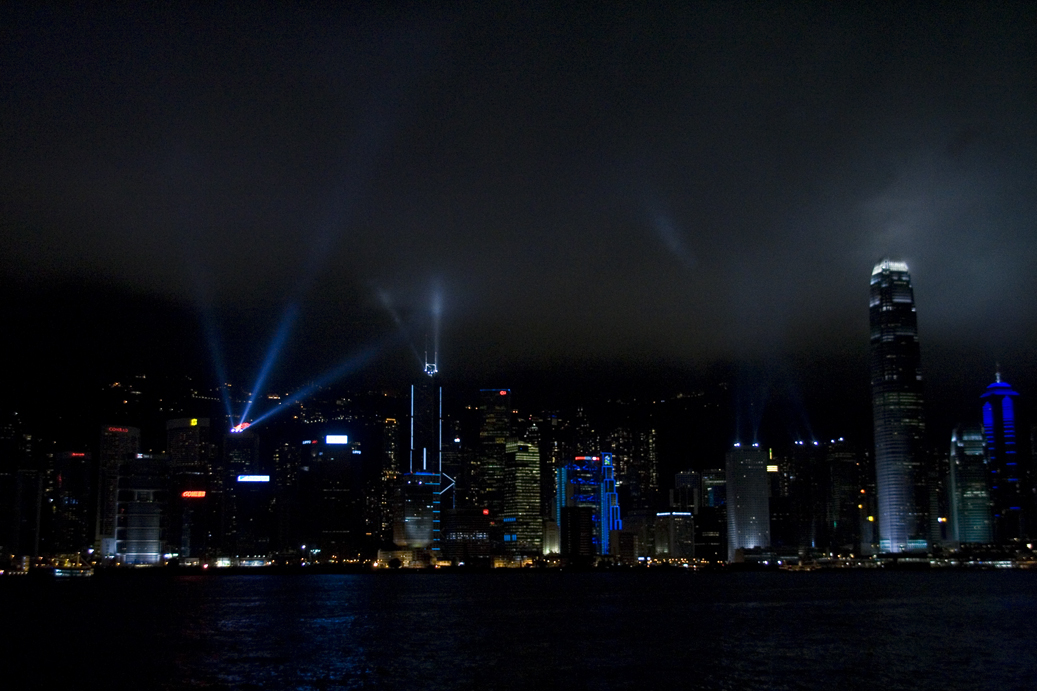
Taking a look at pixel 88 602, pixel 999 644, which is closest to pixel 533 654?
pixel 999 644

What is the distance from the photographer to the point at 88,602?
117438 mm

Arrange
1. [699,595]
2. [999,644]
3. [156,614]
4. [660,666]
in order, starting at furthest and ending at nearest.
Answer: [699,595] → [156,614] → [999,644] → [660,666]

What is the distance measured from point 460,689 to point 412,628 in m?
33.1

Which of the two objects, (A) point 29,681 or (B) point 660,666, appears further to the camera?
(B) point 660,666

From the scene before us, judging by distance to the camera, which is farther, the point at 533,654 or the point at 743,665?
the point at 533,654

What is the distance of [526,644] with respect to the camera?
220 ft

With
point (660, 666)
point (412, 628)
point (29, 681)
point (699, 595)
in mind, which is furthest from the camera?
point (699, 595)

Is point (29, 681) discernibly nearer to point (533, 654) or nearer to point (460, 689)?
point (460, 689)

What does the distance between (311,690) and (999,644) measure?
43.6 meters

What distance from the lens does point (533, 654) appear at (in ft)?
201

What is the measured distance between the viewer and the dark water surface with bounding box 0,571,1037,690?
51.4 meters

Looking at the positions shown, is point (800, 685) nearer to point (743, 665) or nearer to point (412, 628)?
point (743, 665)

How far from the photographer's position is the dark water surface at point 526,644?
5138cm

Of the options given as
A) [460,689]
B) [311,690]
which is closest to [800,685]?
[460,689]
